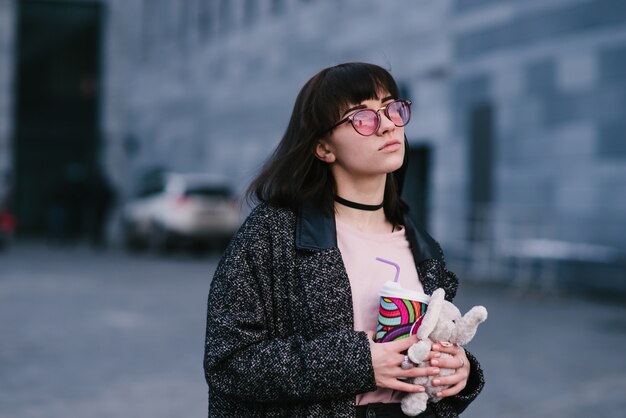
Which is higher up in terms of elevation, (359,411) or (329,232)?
(329,232)

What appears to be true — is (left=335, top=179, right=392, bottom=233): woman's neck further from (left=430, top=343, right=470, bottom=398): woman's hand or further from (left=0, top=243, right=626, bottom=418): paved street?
(left=0, top=243, right=626, bottom=418): paved street

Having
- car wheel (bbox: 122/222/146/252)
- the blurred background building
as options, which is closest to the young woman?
the blurred background building

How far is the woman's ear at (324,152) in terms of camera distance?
2.44 meters

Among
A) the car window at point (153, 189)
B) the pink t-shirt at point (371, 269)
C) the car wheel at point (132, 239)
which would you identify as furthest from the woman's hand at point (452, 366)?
the car wheel at point (132, 239)

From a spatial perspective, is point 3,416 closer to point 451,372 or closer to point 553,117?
point 451,372

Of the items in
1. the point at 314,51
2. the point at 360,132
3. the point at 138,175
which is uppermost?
the point at 314,51

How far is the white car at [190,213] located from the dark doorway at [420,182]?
359cm

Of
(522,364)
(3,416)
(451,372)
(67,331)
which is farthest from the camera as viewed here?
(67,331)

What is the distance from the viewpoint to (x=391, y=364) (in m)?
2.20

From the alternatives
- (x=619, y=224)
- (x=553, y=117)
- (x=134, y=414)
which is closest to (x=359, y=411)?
(x=134, y=414)

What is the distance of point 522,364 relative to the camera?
761 centimetres

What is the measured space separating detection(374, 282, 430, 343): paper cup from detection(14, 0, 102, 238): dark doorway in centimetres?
3086

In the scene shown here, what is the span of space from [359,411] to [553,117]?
41.9 feet

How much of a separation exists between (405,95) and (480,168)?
2722 mm
